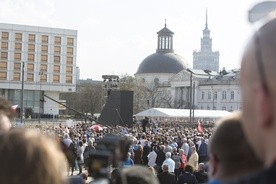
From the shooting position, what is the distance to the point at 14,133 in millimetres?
1670

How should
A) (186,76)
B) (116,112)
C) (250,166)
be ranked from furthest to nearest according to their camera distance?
1. (186,76)
2. (116,112)
3. (250,166)

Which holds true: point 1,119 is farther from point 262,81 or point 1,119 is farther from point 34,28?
point 34,28

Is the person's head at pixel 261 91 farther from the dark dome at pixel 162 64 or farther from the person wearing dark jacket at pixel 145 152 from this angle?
the dark dome at pixel 162 64

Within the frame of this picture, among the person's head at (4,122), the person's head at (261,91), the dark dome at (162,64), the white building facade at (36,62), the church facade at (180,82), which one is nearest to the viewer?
the person's head at (261,91)

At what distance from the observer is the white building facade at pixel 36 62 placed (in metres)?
80.3

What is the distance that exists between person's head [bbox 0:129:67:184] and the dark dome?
149191 millimetres

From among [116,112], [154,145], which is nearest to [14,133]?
[154,145]

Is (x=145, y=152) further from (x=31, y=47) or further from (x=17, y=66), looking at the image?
(x=31, y=47)

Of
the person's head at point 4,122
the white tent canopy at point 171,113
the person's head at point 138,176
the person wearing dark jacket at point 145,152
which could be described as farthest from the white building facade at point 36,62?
the person's head at point 4,122

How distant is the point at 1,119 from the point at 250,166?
185cm

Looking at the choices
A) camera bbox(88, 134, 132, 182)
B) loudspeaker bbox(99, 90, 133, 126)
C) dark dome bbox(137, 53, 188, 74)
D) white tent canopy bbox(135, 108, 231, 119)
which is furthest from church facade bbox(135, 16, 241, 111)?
camera bbox(88, 134, 132, 182)

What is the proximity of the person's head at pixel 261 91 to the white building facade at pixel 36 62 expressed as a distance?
260 ft

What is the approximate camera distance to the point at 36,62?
82250mm

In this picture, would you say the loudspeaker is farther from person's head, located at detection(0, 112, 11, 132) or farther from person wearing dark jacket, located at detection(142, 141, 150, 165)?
person's head, located at detection(0, 112, 11, 132)
